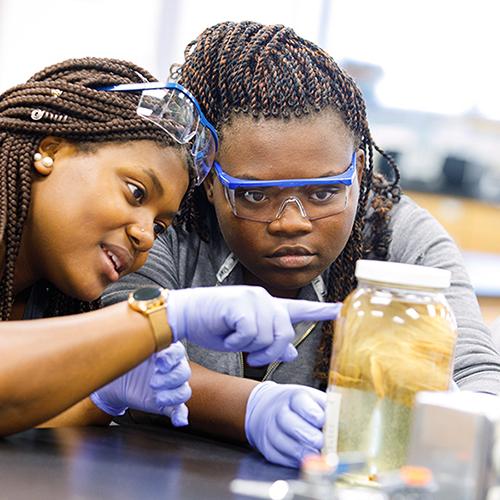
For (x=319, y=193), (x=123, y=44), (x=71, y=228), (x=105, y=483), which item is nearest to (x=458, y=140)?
(x=123, y=44)

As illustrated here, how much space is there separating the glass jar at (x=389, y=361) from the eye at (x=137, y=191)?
54 cm

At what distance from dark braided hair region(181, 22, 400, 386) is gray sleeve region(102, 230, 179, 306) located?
0.07m

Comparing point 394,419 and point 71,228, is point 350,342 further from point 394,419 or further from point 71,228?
point 71,228

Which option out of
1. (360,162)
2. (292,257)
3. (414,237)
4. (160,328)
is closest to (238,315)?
(160,328)

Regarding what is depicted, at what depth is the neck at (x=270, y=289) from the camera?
1846 mm

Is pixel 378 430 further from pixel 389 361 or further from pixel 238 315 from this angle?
pixel 238 315

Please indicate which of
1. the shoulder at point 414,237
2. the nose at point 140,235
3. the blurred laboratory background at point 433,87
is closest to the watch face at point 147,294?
the nose at point 140,235

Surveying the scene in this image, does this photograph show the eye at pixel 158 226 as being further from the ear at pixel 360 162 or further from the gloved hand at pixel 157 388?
the ear at pixel 360 162

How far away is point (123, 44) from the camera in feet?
11.9

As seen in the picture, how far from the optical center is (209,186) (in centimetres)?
178

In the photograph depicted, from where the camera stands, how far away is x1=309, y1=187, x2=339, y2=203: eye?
64.3 inches

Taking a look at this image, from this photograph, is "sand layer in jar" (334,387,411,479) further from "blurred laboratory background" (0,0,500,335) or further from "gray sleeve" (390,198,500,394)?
"blurred laboratory background" (0,0,500,335)

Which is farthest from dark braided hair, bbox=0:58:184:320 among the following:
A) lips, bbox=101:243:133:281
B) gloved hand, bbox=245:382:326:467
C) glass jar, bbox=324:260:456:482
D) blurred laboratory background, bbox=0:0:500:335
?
blurred laboratory background, bbox=0:0:500:335

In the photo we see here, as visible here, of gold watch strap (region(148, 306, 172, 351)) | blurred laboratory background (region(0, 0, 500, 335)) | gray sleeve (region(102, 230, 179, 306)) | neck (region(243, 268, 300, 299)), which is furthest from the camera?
blurred laboratory background (region(0, 0, 500, 335))
